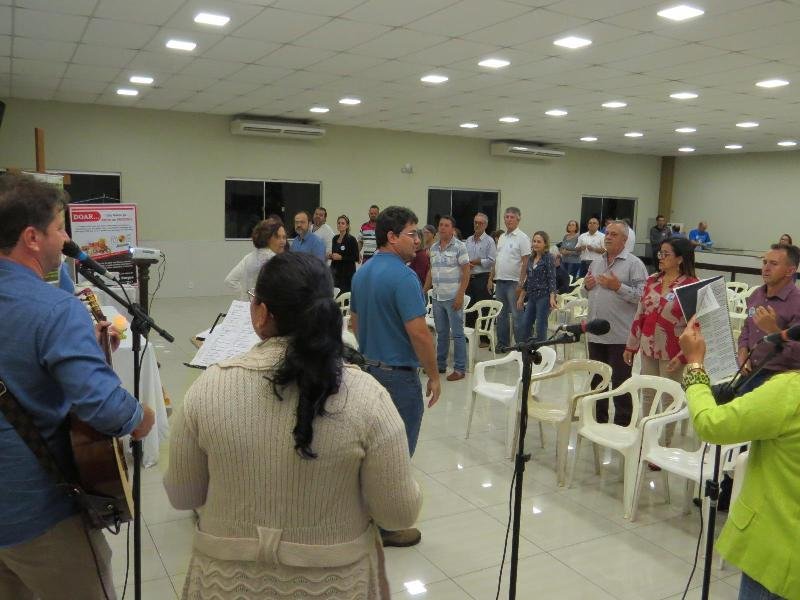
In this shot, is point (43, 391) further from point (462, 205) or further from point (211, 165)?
point (462, 205)

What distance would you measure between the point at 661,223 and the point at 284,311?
15180 mm

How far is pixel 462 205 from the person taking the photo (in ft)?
46.6

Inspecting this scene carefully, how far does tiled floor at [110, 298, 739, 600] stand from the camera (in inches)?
115

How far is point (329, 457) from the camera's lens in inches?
50.0

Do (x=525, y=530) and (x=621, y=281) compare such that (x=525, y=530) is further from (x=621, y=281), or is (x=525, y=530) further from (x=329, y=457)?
(x=329, y=457)

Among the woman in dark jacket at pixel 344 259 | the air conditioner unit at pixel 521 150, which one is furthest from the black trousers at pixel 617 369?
the air conditioner unit at pixel 521 150

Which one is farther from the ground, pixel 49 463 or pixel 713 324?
pixel 713 324

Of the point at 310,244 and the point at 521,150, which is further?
the point at 521,150

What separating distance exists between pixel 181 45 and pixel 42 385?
5629mm

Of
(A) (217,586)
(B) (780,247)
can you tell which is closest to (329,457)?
(A) (217,586)

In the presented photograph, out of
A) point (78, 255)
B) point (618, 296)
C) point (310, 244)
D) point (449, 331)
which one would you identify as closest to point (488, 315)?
point (449, 331)

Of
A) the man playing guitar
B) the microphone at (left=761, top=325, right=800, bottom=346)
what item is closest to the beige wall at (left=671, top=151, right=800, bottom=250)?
the microphone at (left=761, top=325, right=800, bottom=346)

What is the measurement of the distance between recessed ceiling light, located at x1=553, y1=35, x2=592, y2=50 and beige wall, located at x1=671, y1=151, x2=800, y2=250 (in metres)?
11.2

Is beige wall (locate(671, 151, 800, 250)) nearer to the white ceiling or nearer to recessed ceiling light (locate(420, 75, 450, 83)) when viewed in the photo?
the white ceiling
